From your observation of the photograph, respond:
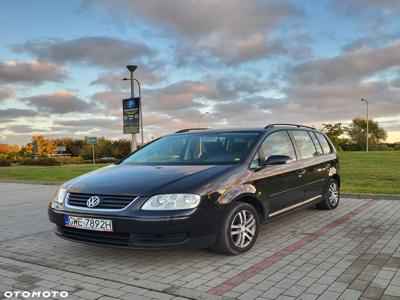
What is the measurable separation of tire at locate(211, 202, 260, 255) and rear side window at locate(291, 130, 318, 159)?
1928mm

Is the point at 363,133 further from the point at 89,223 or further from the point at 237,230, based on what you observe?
the point at 89,223

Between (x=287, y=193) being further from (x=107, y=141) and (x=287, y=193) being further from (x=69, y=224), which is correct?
(x=107, y=141)

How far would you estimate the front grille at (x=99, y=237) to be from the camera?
4.53 m

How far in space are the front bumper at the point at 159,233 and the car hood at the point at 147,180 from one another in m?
0.31

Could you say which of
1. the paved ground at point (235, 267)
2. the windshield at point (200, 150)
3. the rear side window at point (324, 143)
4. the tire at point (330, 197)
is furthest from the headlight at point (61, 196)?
the rear side window at point (324, 143)

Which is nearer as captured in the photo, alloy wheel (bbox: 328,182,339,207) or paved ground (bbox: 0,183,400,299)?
paved ground (bbox: 0,183,400,299)

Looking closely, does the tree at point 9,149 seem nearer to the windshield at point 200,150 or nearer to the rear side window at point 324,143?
the rear side window at point 324,143

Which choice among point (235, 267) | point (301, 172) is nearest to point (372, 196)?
point (301, 172)

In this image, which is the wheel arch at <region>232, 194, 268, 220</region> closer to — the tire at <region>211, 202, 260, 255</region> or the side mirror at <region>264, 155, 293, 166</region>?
the tire at <region>211, 202, 260, 255</region>

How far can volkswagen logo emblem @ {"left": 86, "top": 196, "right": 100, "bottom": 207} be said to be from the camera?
468 centimetres

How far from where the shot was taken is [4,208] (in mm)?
9766

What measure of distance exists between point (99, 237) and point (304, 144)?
3858 millimetres

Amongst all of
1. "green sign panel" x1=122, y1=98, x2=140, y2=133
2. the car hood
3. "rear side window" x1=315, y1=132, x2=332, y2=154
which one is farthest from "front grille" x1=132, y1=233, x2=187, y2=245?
"green sign panel" x1=122, y1=98, x2=140, y2=133

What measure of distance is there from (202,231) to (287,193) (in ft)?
6.42
